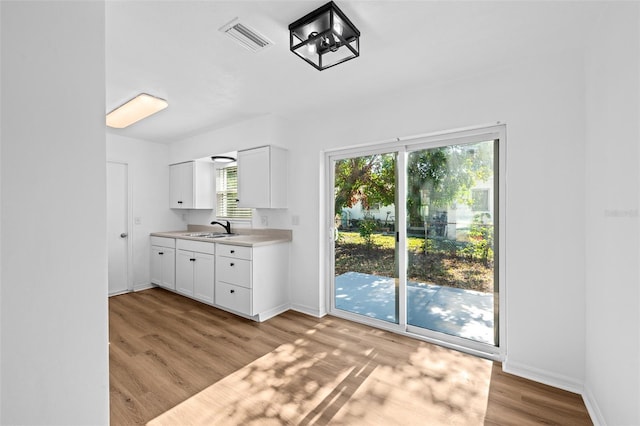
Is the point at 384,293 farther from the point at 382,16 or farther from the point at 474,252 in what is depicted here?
the point at 382,16

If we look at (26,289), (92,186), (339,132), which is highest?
(339,132)

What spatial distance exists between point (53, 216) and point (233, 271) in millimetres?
2535

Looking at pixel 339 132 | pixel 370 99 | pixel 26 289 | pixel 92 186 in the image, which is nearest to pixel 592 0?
pixel 370 99

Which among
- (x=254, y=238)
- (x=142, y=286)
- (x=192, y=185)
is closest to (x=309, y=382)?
(x=254, y=238)

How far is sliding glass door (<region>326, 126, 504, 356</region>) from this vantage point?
2.63 metres

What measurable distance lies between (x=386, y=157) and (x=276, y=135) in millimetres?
1360

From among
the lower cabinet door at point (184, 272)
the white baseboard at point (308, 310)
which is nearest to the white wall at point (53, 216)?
the white baseboard at point (308, 310)

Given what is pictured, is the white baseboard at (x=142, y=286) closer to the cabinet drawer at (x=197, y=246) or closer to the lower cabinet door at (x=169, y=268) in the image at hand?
the lower cabinet door at (x=169, y=268)

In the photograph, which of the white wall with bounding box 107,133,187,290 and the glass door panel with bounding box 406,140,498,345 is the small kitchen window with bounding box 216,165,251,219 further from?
the glass door panel with bounding box 406,140,498,345

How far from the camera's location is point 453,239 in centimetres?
278

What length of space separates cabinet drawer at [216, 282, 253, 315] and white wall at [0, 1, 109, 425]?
216 cm

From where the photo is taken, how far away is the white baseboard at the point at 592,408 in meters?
1.73

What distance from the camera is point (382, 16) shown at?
1758mm

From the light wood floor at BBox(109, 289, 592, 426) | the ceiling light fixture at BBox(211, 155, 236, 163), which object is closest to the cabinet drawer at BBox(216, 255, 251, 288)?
the light wood floor at BBox(109, 289, 592, 426)
